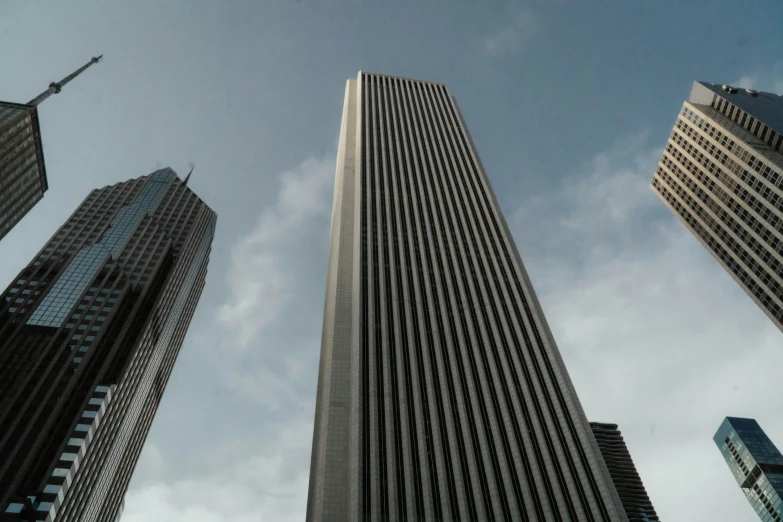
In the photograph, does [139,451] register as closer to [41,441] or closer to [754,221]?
[41,441]

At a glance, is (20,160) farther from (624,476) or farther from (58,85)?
(624,476)

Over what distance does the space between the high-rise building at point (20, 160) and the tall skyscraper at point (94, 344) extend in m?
17.6

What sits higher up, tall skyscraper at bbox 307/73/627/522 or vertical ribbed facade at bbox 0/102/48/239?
vertical ribbed facade at bbox 0/102/48/239

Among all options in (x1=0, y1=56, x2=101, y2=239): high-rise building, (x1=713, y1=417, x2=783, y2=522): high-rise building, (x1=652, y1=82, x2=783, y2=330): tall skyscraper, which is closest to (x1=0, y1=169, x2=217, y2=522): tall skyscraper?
(x1=0, y1=56, x2=101, y2=239): high-rise building

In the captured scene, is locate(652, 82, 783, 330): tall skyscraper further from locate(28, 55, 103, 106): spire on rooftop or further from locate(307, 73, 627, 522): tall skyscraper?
locate(28, 55, 103, 106): spire on rooftop

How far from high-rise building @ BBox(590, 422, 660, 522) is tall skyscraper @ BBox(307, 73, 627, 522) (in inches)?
3190

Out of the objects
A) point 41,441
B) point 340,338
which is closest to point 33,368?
point 41,441

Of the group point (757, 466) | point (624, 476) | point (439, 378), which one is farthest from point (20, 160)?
point (757, 466)

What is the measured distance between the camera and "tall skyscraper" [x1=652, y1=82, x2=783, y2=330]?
349ft

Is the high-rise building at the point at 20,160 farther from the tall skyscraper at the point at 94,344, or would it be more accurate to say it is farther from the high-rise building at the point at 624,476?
the high-rise building at the point at 624,476

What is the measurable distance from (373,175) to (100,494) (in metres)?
95.8

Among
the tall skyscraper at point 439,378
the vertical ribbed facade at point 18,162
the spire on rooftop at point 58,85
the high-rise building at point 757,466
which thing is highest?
the spire on rooftop at point 58,85

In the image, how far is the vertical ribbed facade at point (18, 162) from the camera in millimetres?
119750

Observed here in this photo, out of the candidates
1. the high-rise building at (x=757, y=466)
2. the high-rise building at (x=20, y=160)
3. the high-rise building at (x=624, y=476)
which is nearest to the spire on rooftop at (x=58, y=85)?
the high-rise building at (x=20, y=160)
